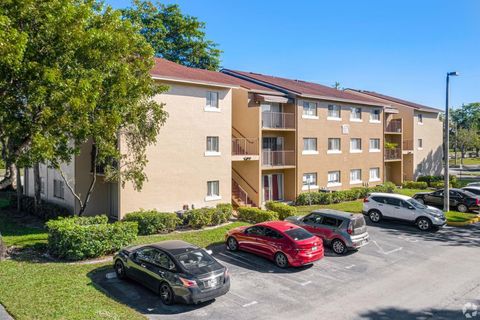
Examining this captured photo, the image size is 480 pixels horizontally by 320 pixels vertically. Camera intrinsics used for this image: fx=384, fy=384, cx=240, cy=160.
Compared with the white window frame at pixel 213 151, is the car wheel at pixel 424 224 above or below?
below

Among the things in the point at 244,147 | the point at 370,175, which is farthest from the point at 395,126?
the point at 244,147

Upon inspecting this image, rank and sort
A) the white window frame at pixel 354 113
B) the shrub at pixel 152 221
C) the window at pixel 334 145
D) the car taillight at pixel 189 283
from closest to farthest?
the car taillight at pixel 189 283 → the shrub at pixel 152 221 → the window at pixel 334 145 → the white window frame at pixel 354 113

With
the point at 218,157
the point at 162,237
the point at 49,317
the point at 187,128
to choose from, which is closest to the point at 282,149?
the point at 218,157

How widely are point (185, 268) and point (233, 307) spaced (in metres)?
1.78

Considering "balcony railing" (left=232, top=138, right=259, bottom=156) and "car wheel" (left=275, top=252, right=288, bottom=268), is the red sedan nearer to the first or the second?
"car wheel" (left=275, top=252, right=288, bottom=268)

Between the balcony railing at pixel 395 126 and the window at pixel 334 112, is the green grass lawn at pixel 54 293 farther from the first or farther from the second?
the balcony railing at pixel 395 126


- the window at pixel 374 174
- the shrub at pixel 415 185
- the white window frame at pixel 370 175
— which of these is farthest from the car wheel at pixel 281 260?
the shrub at pixel 415 185

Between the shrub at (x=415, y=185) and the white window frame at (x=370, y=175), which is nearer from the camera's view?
the white window frame at (x=370, y=175)

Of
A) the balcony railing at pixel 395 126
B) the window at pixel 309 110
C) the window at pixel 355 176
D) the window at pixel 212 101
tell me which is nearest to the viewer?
the window at pixel 212 101

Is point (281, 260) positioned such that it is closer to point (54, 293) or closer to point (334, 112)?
point (54, 293)

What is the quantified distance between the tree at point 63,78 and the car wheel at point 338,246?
10.3m

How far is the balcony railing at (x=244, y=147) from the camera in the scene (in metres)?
25.7

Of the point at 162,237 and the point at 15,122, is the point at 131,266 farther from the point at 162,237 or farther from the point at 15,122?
the point at 15,122

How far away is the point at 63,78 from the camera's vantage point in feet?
46.1
